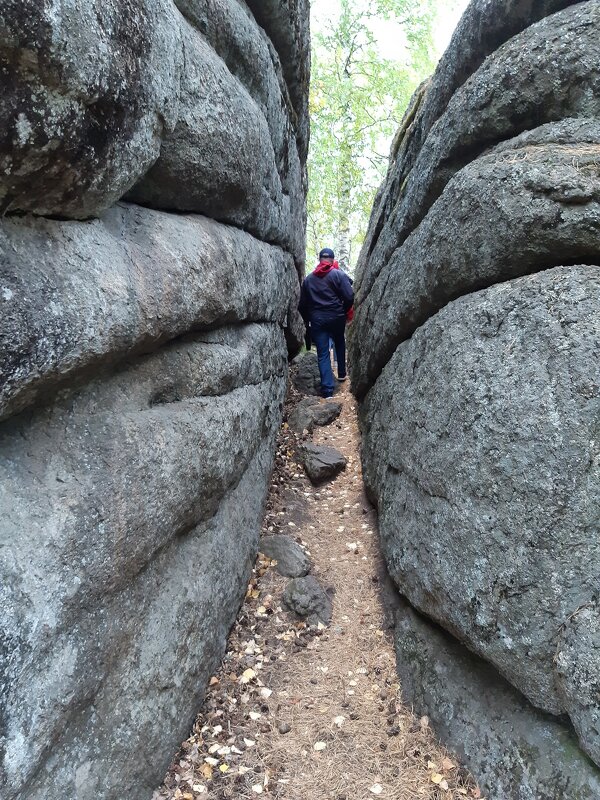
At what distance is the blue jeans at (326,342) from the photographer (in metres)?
11.7

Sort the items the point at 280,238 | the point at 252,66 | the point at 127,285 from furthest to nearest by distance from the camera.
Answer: the point at 280,238 → the point at 252,66 → the point at 127,285

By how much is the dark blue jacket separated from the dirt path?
6184 mm

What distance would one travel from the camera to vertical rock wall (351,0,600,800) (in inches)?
150

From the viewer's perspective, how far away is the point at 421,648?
504 centimetres

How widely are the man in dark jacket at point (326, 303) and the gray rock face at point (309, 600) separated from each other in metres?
6.03

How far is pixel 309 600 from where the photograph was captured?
19.7ft

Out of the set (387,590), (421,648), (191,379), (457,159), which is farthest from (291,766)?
(457,159)

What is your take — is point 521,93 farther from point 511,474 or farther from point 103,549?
point 103,549

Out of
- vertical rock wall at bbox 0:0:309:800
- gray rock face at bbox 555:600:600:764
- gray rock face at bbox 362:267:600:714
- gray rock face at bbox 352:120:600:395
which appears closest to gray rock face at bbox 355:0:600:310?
gray rock face at bbox 352:120:600:395

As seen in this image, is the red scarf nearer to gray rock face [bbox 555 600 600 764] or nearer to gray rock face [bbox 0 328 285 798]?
gray rock face [bbox 0 328 285 798]

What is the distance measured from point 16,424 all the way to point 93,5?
2580 mm

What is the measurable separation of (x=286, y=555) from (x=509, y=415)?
354 cm

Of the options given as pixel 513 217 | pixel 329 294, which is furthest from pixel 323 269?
pixel 513 217

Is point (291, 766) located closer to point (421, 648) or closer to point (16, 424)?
point (421, 648)
